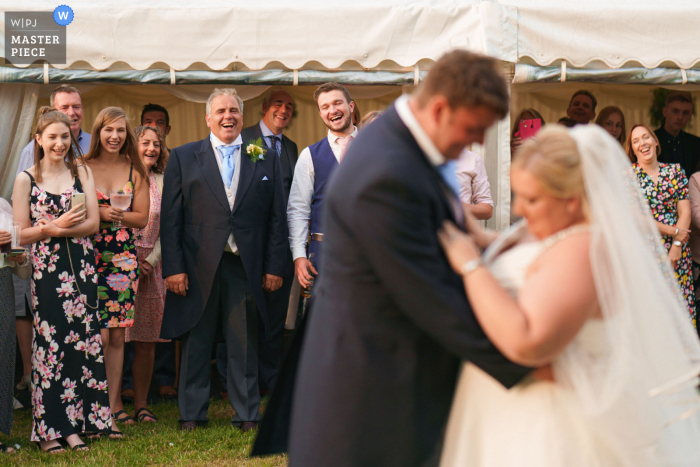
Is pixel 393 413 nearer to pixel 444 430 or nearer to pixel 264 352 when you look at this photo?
pixel 444 430

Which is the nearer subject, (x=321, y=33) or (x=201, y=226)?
(x=201, y=226)

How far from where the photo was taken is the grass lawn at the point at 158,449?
4.25 metres

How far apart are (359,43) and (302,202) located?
1.35m

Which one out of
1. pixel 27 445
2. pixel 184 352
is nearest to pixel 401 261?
pixel 184 352

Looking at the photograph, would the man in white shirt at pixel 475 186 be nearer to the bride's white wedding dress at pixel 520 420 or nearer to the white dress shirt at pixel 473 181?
the white dress shirt at pixel 473 181

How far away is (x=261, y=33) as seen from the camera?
18.2 feet

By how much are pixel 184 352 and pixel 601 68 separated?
3874mm

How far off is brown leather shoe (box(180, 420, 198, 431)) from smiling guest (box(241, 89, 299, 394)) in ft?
2.51

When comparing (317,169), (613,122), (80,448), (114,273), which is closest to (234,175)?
(317,169)

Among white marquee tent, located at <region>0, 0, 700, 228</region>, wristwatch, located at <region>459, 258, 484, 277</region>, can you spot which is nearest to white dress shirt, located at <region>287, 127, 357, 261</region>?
white marquee tent, located at <region>0, 0, 700, 228</region>

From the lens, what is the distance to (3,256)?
180 inches

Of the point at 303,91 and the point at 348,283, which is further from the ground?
the point at 303,91

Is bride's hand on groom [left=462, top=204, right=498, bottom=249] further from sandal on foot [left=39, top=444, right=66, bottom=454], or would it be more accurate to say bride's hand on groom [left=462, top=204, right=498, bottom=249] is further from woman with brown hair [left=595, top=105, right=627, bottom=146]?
woman with brown hair [left=595, top=105, right=627, bottom=146]

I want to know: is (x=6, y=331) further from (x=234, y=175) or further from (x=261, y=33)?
(x=261, y=33)
